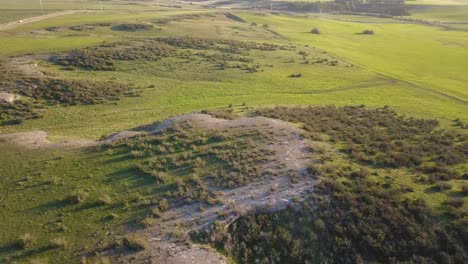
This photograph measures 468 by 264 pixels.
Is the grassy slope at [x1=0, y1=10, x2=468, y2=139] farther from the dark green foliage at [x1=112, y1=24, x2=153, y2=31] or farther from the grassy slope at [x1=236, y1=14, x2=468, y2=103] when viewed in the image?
the dark green foliage at [x1=112, y1=24, x2=153, y2=31]

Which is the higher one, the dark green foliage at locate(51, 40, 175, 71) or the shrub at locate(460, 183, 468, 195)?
the dark green foliage at locate(51, 40, 175, 71)

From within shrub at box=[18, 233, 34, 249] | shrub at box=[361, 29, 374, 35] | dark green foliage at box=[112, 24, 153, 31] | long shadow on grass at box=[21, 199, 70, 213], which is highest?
dark green foliage at box=[112, 24, 153, 31]

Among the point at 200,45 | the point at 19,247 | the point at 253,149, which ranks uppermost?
the point at 200,45

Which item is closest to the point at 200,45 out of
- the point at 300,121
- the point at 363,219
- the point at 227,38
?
the point at 227,38

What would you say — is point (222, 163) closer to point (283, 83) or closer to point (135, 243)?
point (135, 243)

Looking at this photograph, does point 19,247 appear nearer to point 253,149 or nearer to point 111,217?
point 111,217

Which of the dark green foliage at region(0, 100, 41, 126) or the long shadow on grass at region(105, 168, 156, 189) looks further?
the dark green foliage at region(0, 100, 41, 126)

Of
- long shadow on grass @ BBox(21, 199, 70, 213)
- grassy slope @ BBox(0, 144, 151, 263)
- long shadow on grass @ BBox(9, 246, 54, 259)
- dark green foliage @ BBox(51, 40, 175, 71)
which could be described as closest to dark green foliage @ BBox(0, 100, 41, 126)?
grassy slope @ BBox(0, 144, 151, 263)
